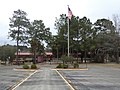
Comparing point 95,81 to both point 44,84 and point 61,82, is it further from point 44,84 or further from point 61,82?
point 44,84

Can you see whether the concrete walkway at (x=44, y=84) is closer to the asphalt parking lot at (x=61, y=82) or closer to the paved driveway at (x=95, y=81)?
the asphalt parking lot at (x=61, y=82)

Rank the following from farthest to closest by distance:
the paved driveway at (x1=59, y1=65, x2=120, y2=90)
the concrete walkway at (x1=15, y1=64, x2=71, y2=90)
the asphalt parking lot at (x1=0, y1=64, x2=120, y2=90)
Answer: the paved driveway at (x1=59, y1=65, x2=120, y2=90) → the asphalt parking lot at (x1=0, y1=64, x2=120, y2=90) → the concrete walkway at (x1=15, y1=64, x2=71, y2=90)

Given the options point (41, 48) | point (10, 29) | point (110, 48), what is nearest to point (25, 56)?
point (41, 48)

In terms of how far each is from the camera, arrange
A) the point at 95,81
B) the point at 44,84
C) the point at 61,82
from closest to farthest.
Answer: the point at 44,84, the point at 61,82, the point at 95,81

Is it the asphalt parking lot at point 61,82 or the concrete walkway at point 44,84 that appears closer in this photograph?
the concrete walkway at point 44,84

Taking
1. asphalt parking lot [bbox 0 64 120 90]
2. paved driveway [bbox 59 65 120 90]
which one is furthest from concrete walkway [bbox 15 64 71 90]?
paved driveway [bbox 59 65 120 90]

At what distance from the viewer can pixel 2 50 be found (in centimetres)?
9700

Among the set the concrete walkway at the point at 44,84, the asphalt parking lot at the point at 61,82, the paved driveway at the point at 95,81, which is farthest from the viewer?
the paved driveway at the point at 95,81

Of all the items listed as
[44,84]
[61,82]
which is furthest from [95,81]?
[44,84]

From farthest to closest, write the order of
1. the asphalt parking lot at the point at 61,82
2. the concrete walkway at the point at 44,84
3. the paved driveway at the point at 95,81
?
the paved driveway at the point at 95,81 < the asphalt parking lot at the point at 61,82 < the concrete walkway at the point at 44,84

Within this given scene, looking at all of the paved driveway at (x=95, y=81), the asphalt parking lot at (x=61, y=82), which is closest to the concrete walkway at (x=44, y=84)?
the asphalt parking lot at (x=61, y=82)

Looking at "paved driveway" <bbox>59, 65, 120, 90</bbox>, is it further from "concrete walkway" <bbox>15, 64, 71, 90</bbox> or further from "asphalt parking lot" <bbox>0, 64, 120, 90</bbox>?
"concrete walkway" <bbox>15, 64, 71, 90</bbox>

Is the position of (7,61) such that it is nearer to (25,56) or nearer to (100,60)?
(25,56)

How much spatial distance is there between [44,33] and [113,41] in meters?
23.1
